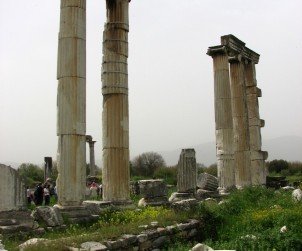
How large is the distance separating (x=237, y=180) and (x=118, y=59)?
10.0 m

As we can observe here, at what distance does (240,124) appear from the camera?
2317cm

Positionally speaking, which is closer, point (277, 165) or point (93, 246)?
point (93, 246)

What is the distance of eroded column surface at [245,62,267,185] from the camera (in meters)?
24.9

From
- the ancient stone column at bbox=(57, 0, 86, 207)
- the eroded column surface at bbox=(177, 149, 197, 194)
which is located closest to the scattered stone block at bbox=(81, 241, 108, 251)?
the ancient stone column at bbox=(57, 0, 86, 207)

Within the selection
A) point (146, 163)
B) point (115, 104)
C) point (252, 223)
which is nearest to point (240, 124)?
point (115, 104)

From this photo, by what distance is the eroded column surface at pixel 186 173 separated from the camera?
19.1m

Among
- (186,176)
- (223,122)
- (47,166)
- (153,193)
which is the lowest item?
(153,193)

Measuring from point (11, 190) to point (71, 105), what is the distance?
354cm

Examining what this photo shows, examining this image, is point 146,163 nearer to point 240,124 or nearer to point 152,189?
point 240,124

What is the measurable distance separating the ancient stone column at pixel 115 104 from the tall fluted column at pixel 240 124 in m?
8.54

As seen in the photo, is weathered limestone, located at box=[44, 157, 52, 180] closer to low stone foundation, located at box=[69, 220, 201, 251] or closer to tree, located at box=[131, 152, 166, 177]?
low stone foundation, located at box=[69, 220, 201, 251]

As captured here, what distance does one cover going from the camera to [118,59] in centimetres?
1628

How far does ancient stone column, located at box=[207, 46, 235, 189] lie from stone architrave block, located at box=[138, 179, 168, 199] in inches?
191

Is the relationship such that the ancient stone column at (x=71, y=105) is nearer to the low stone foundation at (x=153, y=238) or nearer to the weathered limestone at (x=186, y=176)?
the low stone foundation at (x=153, y=238)
